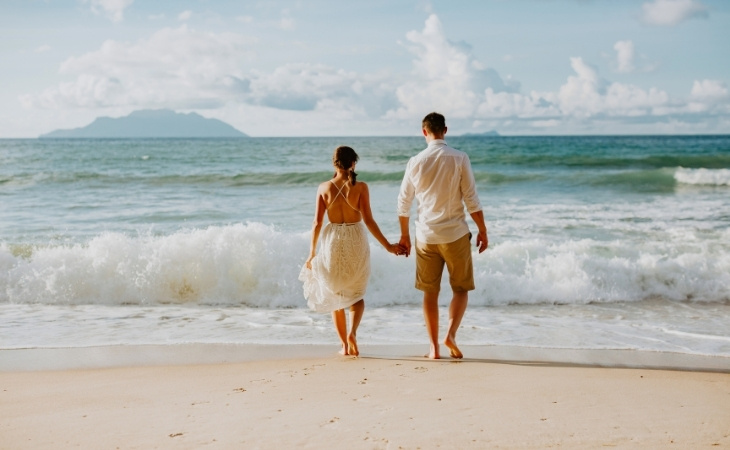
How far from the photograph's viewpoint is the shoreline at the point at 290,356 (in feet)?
17.2

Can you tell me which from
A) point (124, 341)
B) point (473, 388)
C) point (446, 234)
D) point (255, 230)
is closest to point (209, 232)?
point (255, 230)

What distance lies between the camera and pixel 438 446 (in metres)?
3.15

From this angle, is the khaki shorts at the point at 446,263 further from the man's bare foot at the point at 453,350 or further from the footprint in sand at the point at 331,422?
the footprint in sand at the point at 331,422

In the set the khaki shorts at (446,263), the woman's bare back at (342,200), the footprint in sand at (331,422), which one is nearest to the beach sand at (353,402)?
the footprint in sand at (331,422)

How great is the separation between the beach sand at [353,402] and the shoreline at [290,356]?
0.10ft

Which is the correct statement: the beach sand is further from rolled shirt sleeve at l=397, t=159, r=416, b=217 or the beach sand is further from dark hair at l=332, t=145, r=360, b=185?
dark hair at l=332, t=145, r=360, b=185

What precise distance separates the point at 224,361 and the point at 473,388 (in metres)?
2.21

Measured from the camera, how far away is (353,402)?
3.93 m

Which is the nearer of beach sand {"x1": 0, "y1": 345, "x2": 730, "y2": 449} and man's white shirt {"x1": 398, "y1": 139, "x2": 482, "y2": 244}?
beach sand {"x1": 0, "y1": 345, "x2": 730, "y2": 449}

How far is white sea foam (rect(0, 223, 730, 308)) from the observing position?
8.10 meters

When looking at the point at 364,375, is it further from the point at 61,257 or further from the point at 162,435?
the point at 61,257

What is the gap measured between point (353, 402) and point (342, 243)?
153cm

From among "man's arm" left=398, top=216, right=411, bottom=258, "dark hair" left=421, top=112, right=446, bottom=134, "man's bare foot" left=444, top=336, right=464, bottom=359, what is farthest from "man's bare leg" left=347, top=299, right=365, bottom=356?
"dark hair" left=421, top=112, right=446, bottom=134

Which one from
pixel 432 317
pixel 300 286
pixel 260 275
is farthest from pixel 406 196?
pixel 260 275
